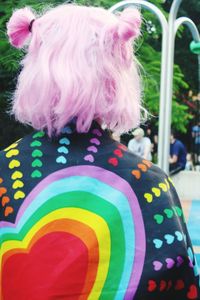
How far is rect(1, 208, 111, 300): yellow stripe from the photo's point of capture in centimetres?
169

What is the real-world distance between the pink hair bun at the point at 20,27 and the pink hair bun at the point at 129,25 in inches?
10.4

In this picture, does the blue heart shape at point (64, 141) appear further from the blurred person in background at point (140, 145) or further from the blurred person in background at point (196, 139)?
the blurred person in background at point (196, 139)

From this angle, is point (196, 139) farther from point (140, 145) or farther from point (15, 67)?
point (15, 67)

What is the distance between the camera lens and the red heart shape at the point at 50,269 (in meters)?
1.67

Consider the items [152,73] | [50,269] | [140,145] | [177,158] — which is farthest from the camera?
[177,158]

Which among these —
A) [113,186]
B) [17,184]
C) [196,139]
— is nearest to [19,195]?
[17,184]

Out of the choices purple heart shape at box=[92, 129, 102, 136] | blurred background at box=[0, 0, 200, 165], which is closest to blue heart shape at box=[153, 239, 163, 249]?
purple heart shape at box=[92, 129, 102, 136]

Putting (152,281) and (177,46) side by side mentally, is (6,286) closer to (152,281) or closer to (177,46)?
(152,281)

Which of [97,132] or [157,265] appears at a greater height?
[97,132]

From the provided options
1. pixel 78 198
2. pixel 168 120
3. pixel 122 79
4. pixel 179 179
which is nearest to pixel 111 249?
pixel 78 198

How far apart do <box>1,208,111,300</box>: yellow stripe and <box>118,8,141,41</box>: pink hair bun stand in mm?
496

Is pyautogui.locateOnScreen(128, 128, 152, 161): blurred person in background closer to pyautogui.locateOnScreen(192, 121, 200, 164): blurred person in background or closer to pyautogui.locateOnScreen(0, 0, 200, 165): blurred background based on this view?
pyautogui.locateOnScreen(0, 0, 200, 165): blurred background

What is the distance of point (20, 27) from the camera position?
70.7 inches

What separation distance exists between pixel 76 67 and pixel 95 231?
450 mm
